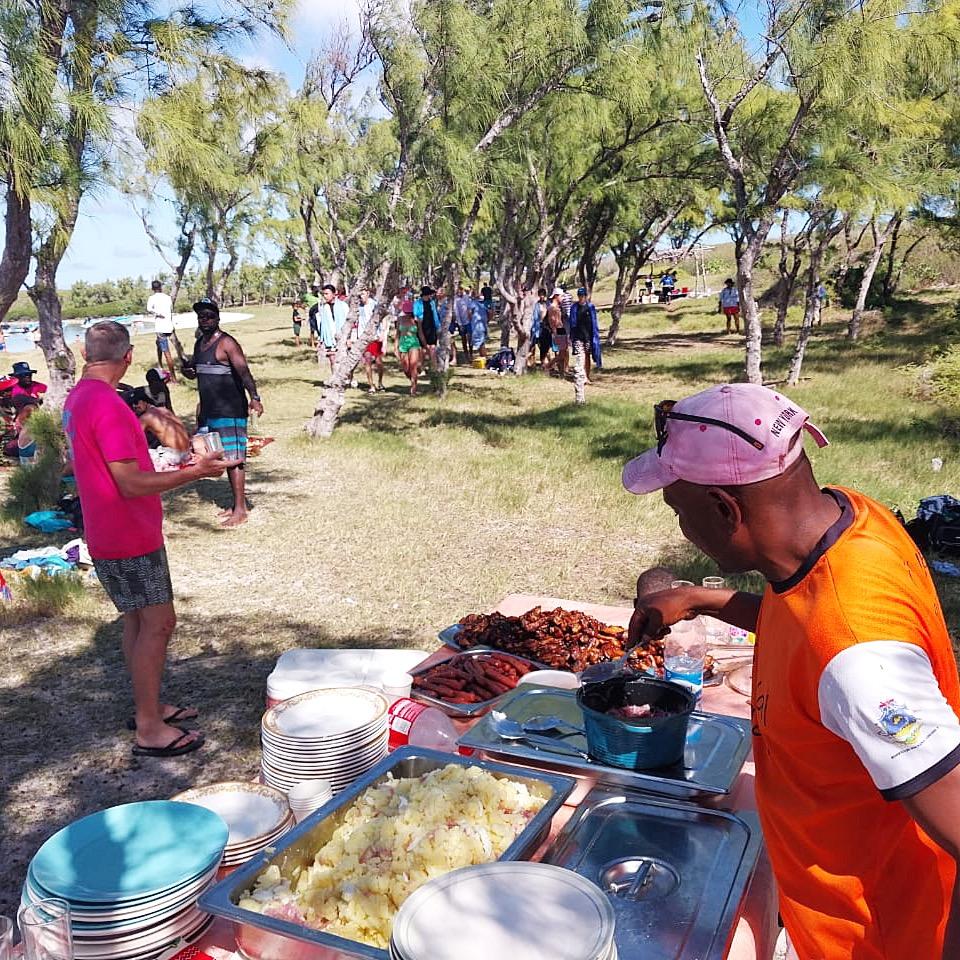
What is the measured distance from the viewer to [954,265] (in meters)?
35.8

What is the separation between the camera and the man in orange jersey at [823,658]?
4.01 feet

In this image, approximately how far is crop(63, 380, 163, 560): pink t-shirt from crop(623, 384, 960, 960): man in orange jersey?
2762 millimetres

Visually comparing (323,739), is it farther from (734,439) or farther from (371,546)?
(371,546)

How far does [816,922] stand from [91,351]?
3.43m

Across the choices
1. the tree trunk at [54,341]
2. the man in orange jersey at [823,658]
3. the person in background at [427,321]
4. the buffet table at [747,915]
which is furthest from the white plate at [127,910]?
the person in background at [427,321]

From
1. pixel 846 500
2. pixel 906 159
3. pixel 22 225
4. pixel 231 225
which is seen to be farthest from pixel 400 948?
pixel 231 225

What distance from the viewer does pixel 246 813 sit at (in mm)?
2062

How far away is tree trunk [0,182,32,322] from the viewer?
4.76 metres

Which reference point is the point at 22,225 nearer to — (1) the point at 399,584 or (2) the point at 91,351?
(2) the point at 91,351

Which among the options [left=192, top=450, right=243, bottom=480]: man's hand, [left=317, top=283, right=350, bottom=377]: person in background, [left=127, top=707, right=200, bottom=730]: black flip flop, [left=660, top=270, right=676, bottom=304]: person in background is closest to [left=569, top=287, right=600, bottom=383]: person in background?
[left=317, top=283, right=350, bottom=377]: person in background

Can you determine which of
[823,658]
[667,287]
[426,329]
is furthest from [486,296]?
[823,658]

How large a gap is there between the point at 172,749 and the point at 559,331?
51.8 feet

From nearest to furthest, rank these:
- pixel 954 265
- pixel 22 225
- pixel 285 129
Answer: pixel 22 225 → pixel 285 129 → pixel 954 265

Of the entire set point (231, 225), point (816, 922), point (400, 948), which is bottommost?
point (816, 922)
